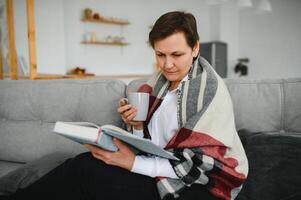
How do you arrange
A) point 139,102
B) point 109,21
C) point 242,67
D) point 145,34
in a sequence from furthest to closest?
point 242,67 < point 145,34 < point 109,21 < point 139,102

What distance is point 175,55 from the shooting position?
1189mm

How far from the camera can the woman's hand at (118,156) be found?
40.8 inches

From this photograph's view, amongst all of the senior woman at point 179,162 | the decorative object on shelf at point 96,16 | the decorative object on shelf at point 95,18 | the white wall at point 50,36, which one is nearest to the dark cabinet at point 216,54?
the decorative object on shelf at point 95,18

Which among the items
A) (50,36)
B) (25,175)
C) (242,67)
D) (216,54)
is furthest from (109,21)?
(25,175)

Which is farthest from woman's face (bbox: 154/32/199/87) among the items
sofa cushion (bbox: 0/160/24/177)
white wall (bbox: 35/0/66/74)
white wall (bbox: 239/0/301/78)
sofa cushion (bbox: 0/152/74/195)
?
white wall (bbox: 239/0/301/78)

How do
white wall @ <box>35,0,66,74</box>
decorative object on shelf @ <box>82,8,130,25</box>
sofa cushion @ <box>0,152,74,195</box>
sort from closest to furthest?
sofa cushion @ <box>0,152,74,195</box> < white wall @ <box>35,0,66,74</box> < decorative object on shelf @ <box>82,8,130,25</box>

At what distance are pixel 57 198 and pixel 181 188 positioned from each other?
1.46 feet

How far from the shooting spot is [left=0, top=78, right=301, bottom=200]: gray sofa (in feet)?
→ 4.13

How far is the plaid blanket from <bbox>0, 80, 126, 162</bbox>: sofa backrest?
64 centimetres

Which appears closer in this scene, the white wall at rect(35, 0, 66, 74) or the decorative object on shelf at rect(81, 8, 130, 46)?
the white wall at rect(35, 0, 66, 74)

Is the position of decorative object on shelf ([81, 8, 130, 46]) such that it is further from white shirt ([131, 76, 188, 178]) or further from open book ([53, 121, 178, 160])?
open book ([53, 121, 178, 160])

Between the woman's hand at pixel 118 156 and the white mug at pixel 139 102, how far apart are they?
0.16 meters

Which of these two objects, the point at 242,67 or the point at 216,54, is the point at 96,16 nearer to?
the point at 216,54

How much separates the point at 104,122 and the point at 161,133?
0.52 metres
